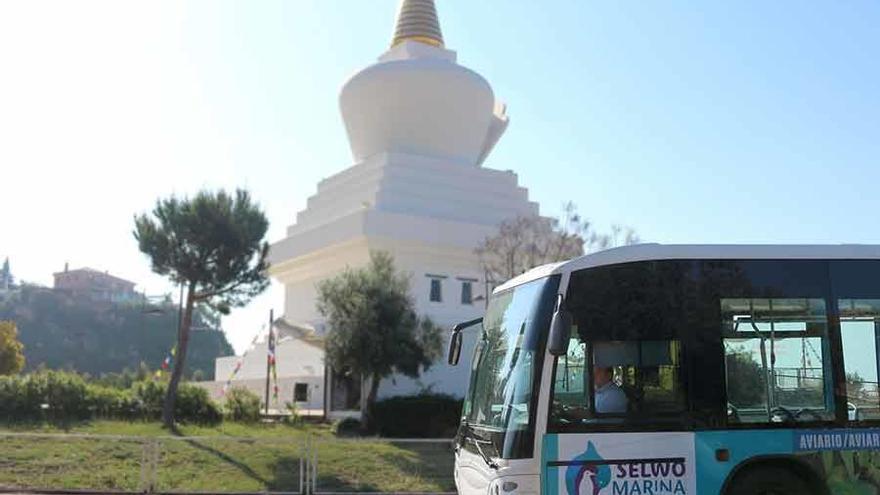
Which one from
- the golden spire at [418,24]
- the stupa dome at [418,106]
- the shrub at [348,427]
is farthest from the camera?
the golden spire at [418,24]

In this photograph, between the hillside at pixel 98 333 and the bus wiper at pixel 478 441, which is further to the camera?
the hillside at pixel 98 333

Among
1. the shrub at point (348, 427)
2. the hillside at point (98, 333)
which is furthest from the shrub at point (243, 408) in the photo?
the hillside at point (98, 333)

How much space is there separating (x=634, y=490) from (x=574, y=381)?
1002mm

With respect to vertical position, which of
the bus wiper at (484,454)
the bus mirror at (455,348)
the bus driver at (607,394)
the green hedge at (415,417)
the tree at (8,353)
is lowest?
the green hedge at (415,417)

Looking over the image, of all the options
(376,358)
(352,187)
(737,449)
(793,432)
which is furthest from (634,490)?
(352,187)

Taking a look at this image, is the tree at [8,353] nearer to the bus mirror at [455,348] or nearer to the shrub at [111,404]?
the shrub at [111,404]

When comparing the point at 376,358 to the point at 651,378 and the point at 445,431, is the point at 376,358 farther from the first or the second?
the point at 651,378

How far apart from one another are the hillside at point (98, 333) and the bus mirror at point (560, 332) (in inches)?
3104

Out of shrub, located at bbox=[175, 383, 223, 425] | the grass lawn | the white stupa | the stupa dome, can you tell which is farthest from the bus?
the stupa dome

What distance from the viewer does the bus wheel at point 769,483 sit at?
7059 millimetres

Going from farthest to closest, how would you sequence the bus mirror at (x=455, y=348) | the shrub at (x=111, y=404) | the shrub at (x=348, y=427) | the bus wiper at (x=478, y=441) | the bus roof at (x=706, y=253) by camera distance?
1. the shrub at (x=348, y=427)
2. the shrub at (x=111, y=404)
3. the bus mirror at (x=455, y=348)
4. the bus roof at (x=706, y=253)
5. the bus wiper at (x=478, y=441)

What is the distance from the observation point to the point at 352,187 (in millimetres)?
32500

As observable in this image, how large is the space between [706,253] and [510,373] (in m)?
2.10

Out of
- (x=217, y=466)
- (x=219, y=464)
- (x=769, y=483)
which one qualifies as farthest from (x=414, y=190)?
(x=769, y=483)
